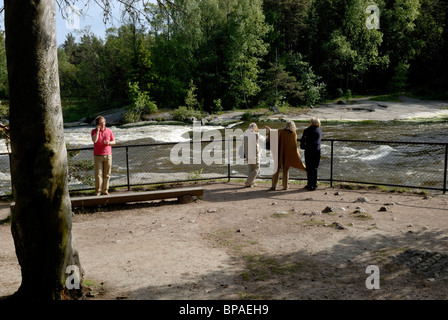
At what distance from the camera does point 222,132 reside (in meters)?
31.8

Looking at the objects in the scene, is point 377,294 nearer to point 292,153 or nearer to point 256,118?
point 292,153

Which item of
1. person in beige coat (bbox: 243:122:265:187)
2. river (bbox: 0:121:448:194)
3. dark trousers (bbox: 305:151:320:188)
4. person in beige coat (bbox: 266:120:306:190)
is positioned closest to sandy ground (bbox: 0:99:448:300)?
dark trousers (bbox: 305:151:320:188)

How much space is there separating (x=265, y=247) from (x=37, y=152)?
369 centimetres

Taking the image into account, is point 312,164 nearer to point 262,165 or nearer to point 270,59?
point 262,165

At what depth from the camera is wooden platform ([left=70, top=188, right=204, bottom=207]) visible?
8.71 m

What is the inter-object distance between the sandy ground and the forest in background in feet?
108

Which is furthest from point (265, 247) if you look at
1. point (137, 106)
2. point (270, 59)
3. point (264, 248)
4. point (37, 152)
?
point (270, 59)

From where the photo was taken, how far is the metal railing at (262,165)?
1404cm

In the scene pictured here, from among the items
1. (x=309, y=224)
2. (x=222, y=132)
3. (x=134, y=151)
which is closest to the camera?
(x=309, y=224)

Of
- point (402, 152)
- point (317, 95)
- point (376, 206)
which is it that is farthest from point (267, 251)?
point (317, 95)

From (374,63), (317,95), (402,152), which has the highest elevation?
(374,63)

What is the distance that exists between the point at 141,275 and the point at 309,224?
353 cm

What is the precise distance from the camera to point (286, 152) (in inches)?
426

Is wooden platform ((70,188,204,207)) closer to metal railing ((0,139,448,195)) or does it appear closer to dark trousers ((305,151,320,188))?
metal railing ((0,139,448,195))
